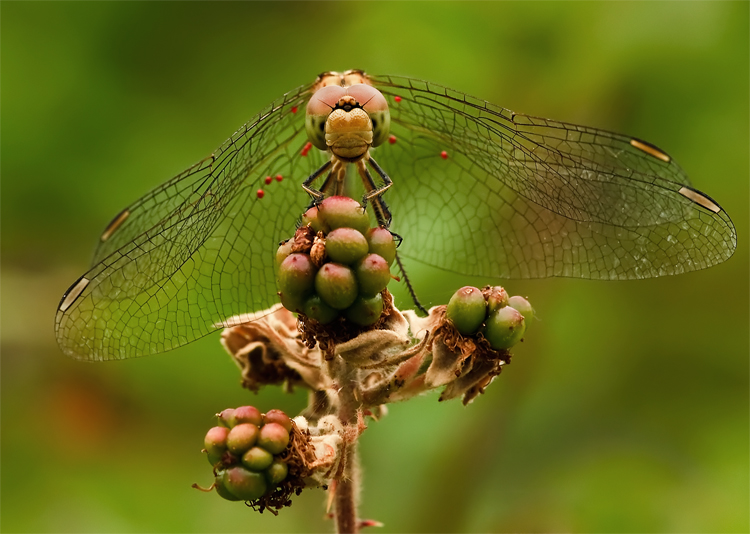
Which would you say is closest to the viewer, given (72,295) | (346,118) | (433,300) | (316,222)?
(316,222)

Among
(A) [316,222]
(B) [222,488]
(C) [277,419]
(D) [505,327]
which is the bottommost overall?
A: (B) [222,488]

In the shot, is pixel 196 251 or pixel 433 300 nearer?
pixel 196 251

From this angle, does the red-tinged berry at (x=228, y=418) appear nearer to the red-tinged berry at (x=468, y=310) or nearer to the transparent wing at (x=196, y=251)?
the red-tinged berry at (x=468, y=310)

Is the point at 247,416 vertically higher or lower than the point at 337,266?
lower

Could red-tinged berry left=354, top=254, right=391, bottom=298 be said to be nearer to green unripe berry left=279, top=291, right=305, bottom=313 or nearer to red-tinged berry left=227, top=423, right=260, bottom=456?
green unripe berry left=279, top=291, right=305, bottom=313

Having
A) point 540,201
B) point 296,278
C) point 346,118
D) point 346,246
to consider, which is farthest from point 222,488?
point 540,201

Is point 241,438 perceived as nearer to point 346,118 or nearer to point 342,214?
point 342,214
